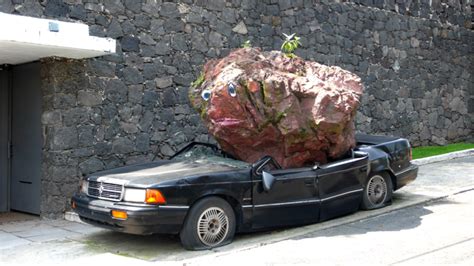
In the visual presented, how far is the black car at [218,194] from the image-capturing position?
666 centimetres

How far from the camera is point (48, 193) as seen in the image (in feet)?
30.4

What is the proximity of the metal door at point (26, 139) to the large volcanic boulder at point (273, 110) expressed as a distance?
2.96 meters

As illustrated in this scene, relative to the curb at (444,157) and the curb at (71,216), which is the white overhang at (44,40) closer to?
the curb at (71,216)

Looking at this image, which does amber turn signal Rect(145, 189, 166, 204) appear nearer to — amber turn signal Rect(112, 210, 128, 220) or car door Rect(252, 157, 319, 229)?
amber turn signal Rect(112, 210, 128, 220)

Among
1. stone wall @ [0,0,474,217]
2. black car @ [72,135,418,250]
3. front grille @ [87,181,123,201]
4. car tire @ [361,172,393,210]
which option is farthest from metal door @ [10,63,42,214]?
car tire @ [361,172,393,210]

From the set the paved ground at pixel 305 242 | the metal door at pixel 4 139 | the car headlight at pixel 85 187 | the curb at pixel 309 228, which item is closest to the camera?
the paved ground at pixel 305 242

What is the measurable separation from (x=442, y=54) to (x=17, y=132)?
1245cm

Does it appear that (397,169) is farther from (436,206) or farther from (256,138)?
(256,138)

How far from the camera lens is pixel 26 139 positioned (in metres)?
9.83

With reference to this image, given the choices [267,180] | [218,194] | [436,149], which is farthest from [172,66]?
[436,149]

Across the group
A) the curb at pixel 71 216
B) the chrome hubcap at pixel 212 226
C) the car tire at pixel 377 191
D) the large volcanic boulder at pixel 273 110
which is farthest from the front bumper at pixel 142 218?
the car tire at pixel 377 191

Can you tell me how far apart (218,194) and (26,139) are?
4426mm

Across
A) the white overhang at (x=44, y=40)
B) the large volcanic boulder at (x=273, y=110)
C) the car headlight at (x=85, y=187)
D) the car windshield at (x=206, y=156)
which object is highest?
the white overhang at (x=44, y=40)

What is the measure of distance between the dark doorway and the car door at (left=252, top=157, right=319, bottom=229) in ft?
13.5
